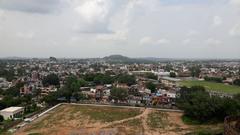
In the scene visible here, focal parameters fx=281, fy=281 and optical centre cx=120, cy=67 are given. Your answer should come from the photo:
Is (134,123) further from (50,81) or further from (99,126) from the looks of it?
(50,81)

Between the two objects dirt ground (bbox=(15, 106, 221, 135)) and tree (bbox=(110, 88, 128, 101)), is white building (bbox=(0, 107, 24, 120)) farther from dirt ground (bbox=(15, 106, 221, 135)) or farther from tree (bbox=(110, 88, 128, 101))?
tree (bbox=(110, 88, 128, 101))

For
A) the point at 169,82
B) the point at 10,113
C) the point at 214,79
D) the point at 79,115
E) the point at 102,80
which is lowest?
the point at 79,115

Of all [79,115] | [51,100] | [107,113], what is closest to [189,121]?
[107,113]

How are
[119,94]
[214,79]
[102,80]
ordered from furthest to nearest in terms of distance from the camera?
[214,79], [102,80], [119,94]

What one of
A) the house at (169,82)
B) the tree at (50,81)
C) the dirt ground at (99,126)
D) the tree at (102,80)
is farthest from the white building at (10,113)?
the house at (169,82)

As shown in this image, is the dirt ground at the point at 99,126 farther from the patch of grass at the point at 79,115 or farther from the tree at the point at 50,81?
the tree at the point at 50,81

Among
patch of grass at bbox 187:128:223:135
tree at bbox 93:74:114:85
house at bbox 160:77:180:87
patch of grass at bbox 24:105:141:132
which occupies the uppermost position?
tree at bbox 93:74:114:85

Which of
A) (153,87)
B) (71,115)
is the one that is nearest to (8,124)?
(71,115)

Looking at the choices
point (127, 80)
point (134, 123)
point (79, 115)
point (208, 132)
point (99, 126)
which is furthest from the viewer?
point (127, 80)

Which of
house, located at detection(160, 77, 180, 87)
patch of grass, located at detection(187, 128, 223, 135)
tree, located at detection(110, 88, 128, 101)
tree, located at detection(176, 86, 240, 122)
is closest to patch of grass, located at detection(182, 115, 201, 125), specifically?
tree, located at detection(176, 86, 240, 122)
